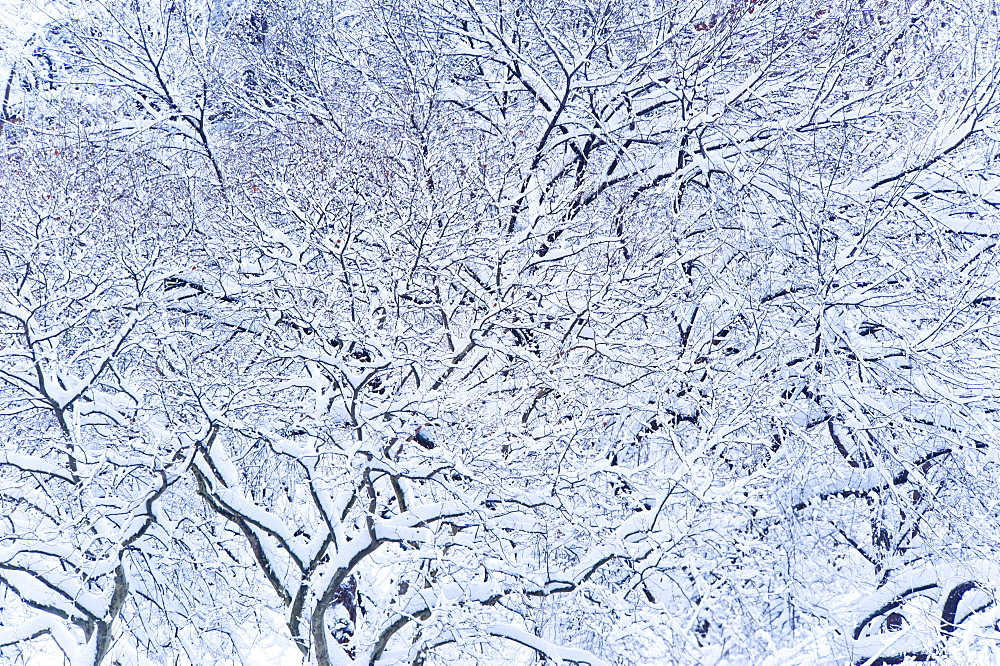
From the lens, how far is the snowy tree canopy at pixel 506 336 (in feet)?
24.3

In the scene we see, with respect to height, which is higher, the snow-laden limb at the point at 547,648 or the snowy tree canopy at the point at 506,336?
the snowy tree canopy at the point at 506,336

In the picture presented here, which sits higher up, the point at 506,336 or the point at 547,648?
the point at 506,336

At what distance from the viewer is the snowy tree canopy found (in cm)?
740

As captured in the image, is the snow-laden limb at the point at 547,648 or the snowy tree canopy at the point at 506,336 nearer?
the snow-laden limb at the point at 547,648

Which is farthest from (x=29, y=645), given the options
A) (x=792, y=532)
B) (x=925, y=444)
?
(x=925, y=444)

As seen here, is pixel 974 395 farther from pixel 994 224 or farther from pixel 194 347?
pixel 194 347

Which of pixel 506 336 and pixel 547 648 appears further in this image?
pixel 506 336

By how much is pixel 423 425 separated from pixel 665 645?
2.45 meters

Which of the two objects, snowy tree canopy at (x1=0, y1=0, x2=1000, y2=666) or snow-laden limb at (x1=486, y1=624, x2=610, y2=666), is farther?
snowy tree canopy at (x1=0, y1=0, x2=1000, y2=666)

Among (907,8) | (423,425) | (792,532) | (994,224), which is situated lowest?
(792,532)

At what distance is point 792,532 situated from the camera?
8.12 metres

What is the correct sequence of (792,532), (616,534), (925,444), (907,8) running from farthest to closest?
(907,8), (925,444), (792,532), (616,534)

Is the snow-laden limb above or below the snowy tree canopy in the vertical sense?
below

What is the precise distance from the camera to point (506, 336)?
8742 millimetres
